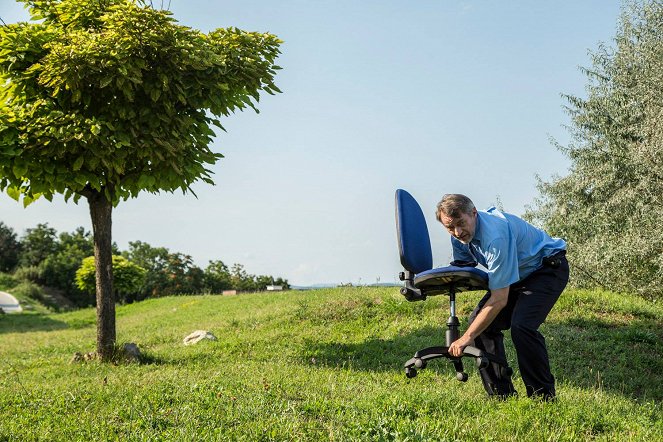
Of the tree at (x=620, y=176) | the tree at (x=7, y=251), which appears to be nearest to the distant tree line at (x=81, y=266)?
the tree at (x=7, y=251)

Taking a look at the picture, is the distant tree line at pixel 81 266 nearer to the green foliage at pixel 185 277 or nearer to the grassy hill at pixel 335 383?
the green foliage at pixel 185 277

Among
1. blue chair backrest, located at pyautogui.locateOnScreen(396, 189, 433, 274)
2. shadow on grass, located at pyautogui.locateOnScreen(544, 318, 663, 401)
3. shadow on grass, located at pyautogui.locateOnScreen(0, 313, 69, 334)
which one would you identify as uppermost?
blue chair backrest, located at pyautogui.locateOnScreen(396, 189, 433, 274)

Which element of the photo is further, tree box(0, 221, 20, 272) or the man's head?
tree box(0, 221, 20, 272)

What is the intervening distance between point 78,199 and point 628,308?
11.6m

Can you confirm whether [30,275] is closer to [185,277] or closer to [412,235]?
[185,277]

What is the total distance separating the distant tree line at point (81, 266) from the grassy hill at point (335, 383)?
25518 mm

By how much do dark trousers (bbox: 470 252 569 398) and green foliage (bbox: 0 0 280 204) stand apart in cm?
660

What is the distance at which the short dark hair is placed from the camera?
17.9ft

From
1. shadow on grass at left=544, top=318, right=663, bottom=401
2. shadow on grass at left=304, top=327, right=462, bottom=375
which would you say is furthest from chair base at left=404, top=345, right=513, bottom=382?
shadow on grass at left=304, top=327, right=462, bottom=375

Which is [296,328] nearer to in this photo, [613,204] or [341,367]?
[341,367]

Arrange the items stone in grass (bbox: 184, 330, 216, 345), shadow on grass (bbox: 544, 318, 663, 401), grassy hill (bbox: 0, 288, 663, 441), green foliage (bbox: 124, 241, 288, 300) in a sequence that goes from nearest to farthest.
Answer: grassy hill (bbox: 0, 288, 663, 441) < shadow on grass (bbox: 544, 318, 663, 401) < stone in grass (bbox: 184, 330, 216, 345) < green foliage (bbox: 124, 241, 288, 300)

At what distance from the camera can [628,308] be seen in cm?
1262

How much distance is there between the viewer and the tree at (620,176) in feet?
53.0

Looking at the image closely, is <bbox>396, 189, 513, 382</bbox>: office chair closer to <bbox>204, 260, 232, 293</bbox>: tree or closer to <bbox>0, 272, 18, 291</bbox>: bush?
<bbox>204, 260, 232, 293</bbox>: tree
